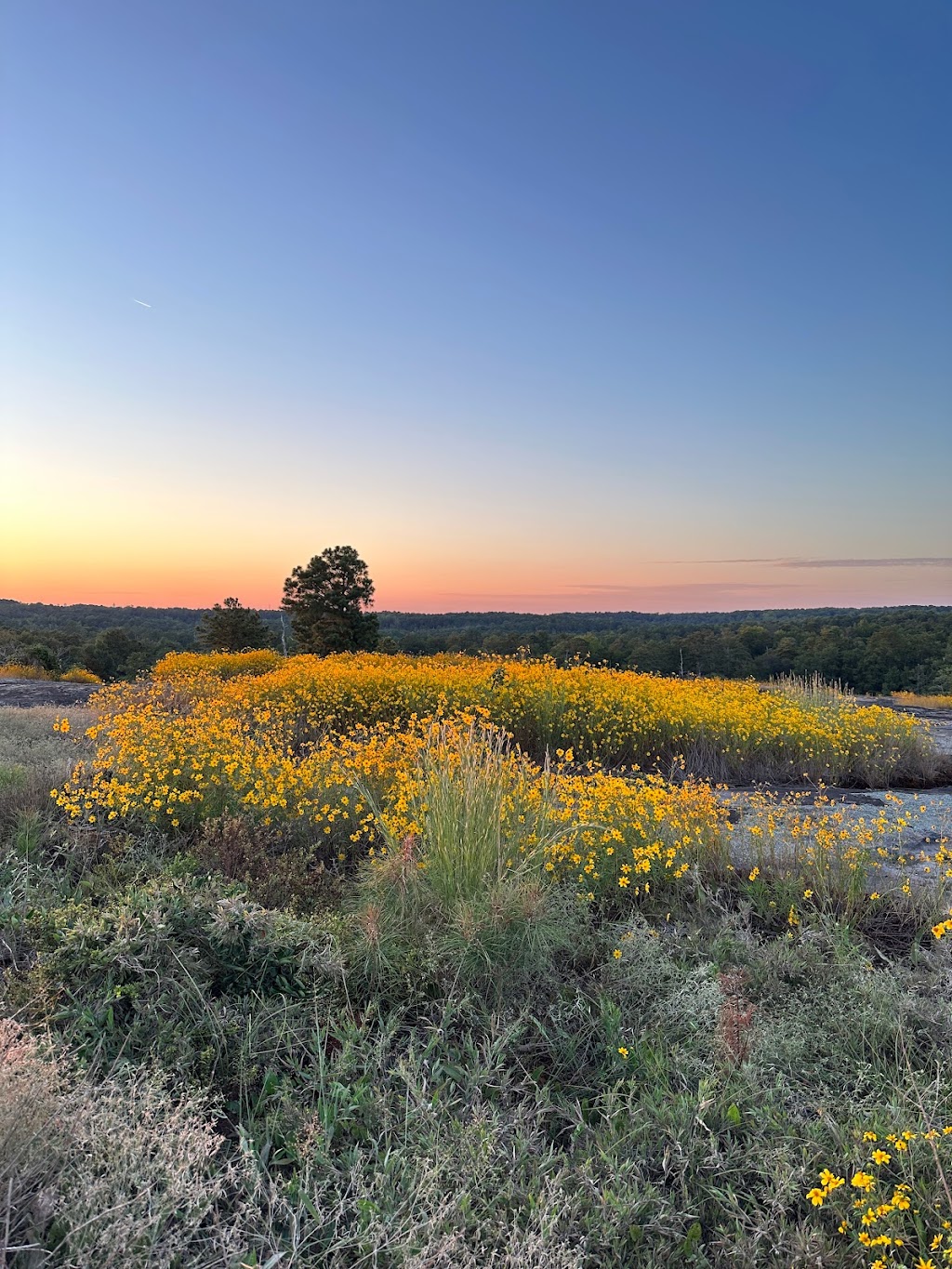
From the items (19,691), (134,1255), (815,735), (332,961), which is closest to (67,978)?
(332,961)

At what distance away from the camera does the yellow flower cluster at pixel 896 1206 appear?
173cm

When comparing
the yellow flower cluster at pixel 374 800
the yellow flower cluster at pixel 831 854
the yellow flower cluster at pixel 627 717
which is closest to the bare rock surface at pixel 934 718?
the yellow flower cluster at pixel 627 717

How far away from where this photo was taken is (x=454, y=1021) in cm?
273

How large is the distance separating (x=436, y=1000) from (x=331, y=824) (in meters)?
1.92

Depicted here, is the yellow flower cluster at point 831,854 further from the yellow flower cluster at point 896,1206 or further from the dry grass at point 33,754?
the dry grass at point 33,754

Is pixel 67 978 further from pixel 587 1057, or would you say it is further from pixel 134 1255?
pixel 587 1057

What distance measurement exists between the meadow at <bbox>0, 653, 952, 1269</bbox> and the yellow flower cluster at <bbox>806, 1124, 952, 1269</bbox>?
0.01m

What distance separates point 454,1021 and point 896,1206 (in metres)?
1.48

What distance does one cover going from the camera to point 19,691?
12.4m

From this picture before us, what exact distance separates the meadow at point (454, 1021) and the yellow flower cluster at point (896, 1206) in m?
0.01

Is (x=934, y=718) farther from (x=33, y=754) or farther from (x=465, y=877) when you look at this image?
(x=33, y=754)

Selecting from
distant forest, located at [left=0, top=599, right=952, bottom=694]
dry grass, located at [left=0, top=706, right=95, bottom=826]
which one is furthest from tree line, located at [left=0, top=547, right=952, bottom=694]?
dry grass, located at [left=0, top=706, right=95, bottom=826]

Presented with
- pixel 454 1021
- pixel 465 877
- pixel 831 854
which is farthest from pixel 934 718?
pixel 454 1021

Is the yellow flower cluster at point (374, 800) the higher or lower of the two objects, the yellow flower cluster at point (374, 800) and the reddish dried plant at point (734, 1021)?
the higher
